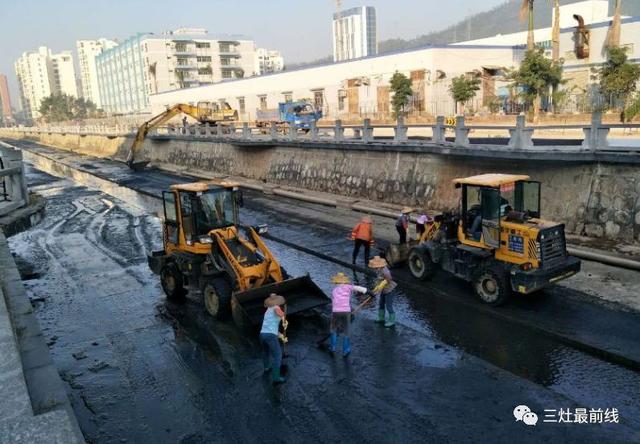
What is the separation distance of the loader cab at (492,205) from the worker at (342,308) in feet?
11.0

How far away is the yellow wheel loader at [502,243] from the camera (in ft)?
32.4

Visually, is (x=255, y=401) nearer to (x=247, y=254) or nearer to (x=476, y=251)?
(x=247, y=254)

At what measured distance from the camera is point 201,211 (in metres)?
11.0

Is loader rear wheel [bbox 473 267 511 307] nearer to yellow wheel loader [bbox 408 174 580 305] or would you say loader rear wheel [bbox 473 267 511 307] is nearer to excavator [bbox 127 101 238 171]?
yellow wheel loader [bbox 408 174 580 305]

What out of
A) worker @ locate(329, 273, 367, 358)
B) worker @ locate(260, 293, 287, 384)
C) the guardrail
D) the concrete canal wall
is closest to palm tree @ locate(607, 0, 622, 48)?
the guardrail

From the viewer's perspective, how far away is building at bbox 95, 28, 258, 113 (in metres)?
107

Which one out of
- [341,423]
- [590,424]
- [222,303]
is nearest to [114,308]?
[222,303]

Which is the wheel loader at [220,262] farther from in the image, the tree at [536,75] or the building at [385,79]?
the building at [385,79]

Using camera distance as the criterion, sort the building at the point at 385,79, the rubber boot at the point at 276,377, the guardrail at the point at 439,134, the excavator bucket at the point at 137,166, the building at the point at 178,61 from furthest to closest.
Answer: the building at the point at 178,61 → the building at the point at 385,79 → the excavator bucket at the point at 137,166 → the guardrail at the point at 439,134 → the rubber boot at the point at 276,377

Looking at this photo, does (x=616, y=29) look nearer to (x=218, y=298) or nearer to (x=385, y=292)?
(x=385, y=292)

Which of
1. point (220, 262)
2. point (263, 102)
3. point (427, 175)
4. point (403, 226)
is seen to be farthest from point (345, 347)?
point (263, 102)

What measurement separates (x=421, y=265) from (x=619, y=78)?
2763 cm

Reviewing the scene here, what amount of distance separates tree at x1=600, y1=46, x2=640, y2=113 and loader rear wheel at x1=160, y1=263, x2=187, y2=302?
96.0ft

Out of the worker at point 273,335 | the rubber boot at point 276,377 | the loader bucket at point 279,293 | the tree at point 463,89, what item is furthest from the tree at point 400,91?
the rubber boot at point 276,377
